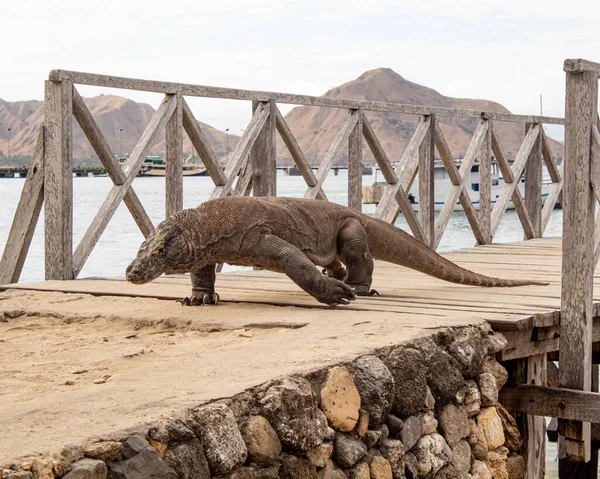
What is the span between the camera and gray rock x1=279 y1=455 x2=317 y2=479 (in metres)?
3.87

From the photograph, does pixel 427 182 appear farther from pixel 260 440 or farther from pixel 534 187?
pixel 260 440

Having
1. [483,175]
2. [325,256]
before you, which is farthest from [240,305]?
[483,175]

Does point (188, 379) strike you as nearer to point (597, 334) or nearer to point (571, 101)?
point (571, 101)

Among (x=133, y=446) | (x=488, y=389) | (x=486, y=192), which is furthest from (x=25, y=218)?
(x=486, y=192)

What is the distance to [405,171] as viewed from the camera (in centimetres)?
1071

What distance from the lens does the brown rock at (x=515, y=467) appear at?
229 inches

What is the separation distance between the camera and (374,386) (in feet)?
14.7

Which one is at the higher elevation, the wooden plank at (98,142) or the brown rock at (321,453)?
the wooden plank at (98,142)

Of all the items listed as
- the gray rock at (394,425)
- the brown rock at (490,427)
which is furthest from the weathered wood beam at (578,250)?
the gray rock at (394,425)

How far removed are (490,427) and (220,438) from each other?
2.48m

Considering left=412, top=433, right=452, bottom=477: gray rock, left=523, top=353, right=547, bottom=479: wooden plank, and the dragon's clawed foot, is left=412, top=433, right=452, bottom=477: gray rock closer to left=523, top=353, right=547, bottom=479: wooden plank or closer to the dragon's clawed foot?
left=523, top=353, right=547, bottom=479: wooden plank

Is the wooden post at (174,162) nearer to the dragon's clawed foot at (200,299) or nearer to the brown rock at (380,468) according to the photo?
the dragon's clawed foot at (200,299)

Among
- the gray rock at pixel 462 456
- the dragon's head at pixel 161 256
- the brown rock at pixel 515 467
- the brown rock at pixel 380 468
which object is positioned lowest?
the brown rock at pixel 515 467

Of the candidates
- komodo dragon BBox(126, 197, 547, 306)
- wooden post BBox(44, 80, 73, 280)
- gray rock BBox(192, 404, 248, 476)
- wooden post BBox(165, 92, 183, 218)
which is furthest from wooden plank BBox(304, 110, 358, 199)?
gray rock BBox(192, 404, 248, 476)
